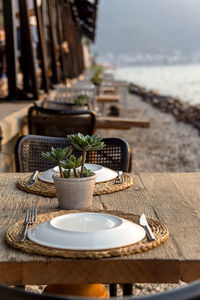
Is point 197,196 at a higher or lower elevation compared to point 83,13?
lower

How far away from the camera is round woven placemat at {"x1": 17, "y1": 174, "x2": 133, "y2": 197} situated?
1.50 metres

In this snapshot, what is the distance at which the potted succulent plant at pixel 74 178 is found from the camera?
130cm

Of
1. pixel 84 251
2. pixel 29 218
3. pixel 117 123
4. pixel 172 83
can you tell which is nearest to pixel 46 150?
pixel 29 218

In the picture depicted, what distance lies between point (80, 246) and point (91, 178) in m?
0.36

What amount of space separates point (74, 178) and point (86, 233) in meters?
0.32

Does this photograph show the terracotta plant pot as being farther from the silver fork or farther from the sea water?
the sea water

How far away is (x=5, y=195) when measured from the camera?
1.52 meters

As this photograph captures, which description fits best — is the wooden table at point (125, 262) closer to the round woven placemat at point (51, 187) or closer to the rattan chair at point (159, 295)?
the round woven placemat at point (51, 187)

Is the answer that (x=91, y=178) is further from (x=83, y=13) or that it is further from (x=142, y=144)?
(x=83, y=13)

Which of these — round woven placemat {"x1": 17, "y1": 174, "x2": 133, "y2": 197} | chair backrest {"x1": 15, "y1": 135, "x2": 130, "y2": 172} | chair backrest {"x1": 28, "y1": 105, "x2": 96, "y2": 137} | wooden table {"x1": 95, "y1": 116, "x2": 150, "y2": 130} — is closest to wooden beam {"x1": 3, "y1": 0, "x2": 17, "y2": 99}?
wooden table {"x1": 95, "y1": 116, "x2": 150, "y2": 130}

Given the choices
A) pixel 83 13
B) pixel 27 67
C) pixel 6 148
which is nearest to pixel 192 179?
pixel 6 148

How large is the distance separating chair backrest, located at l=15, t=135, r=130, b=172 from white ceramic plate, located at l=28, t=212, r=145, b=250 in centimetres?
123

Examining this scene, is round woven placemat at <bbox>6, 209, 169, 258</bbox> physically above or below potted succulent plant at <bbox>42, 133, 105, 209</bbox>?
below

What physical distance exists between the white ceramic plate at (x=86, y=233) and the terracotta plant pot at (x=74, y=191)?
18 centimetres
